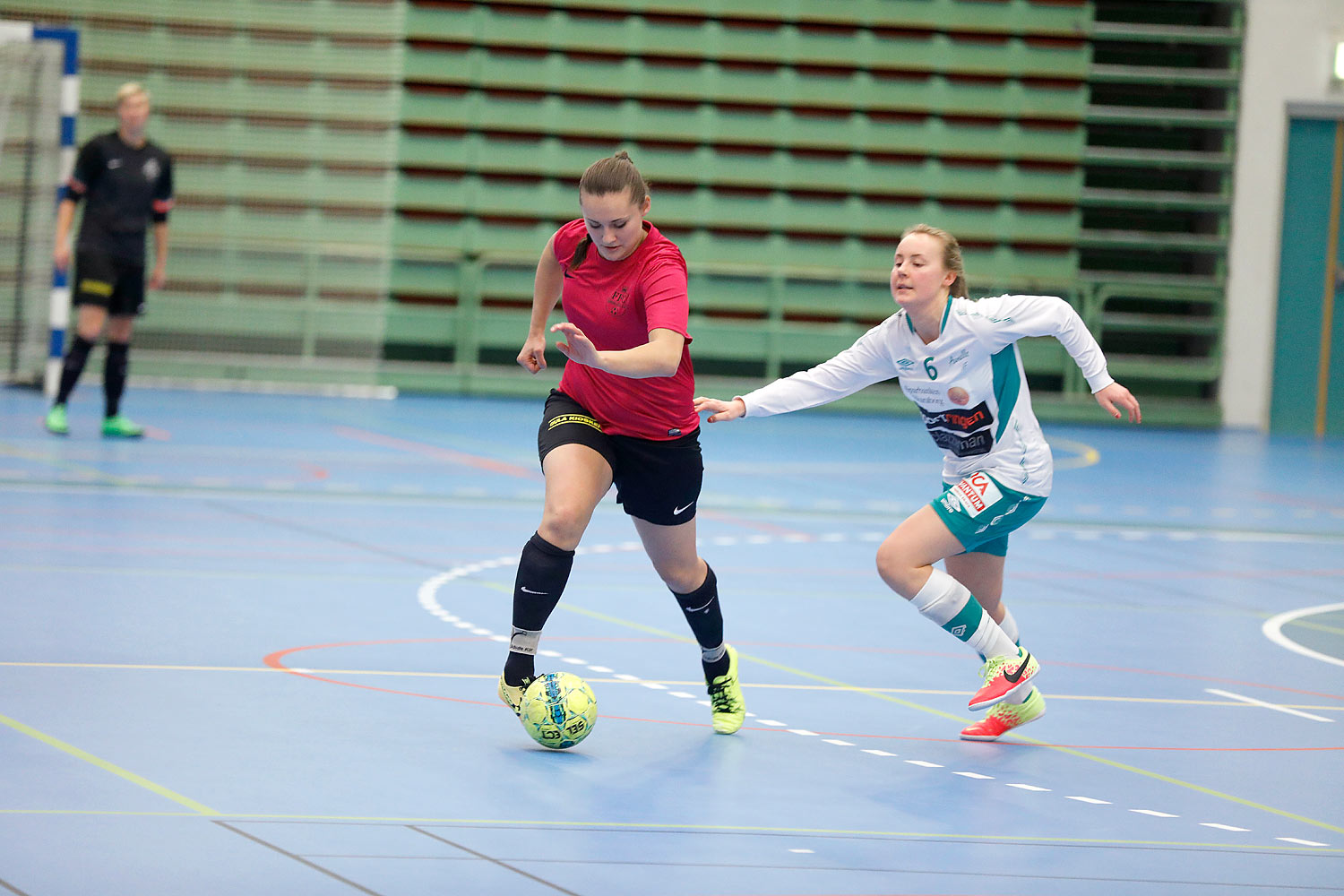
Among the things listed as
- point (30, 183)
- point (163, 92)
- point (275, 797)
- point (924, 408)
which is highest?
point (163, 92)

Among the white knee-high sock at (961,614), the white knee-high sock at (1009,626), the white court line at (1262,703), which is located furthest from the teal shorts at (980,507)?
the white court line at (1262,703)

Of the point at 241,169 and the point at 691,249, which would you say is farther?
the point at 691,249

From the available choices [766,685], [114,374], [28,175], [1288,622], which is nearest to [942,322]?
[766,685]

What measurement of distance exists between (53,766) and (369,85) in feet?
40.5

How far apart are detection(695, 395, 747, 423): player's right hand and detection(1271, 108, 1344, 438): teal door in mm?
13198

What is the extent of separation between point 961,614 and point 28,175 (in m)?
10.7

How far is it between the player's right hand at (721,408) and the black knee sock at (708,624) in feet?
1.38

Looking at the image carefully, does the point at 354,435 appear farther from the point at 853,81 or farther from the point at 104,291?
the point at 853,81

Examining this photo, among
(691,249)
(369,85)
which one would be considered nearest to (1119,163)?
(691,249)

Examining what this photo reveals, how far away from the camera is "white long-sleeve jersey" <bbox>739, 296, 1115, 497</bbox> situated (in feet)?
14.8

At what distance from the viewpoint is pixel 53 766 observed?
3580mm

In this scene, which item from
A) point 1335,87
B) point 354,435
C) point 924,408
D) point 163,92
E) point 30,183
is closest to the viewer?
point 924,408

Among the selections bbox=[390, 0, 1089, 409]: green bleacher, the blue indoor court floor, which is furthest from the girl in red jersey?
bbox=[390, 0, 1089, 409]: green bleacher

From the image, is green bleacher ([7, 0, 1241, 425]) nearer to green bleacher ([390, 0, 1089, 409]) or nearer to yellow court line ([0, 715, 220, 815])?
green bleacher ([390, 0, 1089, 409])
